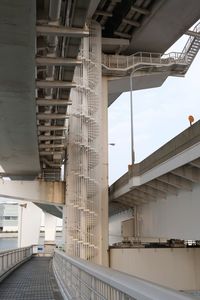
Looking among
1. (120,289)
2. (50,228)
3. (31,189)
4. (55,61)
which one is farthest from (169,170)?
(50,228)

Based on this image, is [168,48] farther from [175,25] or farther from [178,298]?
[178,298]

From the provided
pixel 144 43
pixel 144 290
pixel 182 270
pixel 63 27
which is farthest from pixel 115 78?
pixel 144 290

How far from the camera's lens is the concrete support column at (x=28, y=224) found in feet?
167

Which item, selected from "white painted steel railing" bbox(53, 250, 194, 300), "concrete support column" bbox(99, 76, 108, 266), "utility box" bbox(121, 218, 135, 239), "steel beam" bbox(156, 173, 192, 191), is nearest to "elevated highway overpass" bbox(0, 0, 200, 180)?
"concrete support column" bbox(99, 76, 108, 266)

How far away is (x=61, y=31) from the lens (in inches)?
358

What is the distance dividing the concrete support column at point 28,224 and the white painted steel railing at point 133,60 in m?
22.7

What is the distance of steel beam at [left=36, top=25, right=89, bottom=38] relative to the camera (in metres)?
8.95

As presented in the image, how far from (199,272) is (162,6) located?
1806 centimetres

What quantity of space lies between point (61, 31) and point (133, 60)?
27.6 m

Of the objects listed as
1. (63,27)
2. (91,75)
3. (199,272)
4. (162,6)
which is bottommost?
(199,272)

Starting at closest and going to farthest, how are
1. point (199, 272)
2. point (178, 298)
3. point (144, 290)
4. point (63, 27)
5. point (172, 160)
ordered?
point (178, 298) → point (144, 290) → point (63, 27) → point (172, 160) → point (199, 272)

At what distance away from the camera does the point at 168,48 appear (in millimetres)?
37594

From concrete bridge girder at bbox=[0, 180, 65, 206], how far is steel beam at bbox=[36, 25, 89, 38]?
23.4 m

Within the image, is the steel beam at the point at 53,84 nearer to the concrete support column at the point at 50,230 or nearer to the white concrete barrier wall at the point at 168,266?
the white concrete barrier wall at the point at 168,266
